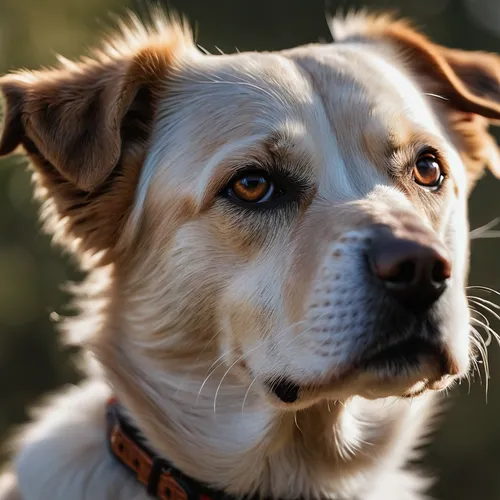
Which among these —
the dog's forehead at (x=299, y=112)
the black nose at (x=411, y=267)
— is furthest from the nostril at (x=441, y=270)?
the dog's forehead at (x=299, y=112)

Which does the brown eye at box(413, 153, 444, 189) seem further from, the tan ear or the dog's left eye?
the tan ear

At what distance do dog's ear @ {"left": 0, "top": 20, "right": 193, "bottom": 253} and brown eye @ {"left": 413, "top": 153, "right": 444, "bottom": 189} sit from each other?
1.00 m

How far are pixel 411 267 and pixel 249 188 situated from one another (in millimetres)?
698

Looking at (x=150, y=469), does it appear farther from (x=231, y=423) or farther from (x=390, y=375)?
(x=390, y=375)

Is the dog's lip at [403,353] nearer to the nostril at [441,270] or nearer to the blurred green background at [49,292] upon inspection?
the nostril at [441,270]

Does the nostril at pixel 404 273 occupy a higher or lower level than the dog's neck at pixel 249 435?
higher

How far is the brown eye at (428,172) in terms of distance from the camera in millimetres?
2936

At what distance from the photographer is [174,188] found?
2.94m

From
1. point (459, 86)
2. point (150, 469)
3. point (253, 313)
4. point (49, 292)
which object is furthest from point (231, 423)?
point (49, 292)

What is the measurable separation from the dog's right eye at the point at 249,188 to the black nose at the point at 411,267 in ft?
1.72

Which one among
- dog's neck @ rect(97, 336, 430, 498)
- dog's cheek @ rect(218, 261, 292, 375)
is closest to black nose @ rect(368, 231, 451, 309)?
dog's cheek @ rect(218, 261, 292, 375)

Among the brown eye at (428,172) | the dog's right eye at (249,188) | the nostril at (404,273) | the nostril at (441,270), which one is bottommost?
the dog's right eye at (249,188)

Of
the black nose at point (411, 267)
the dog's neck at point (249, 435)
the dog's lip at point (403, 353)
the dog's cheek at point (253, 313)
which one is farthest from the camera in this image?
the dog's neck at point (249, 435)

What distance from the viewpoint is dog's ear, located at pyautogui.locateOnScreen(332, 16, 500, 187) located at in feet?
11.4
